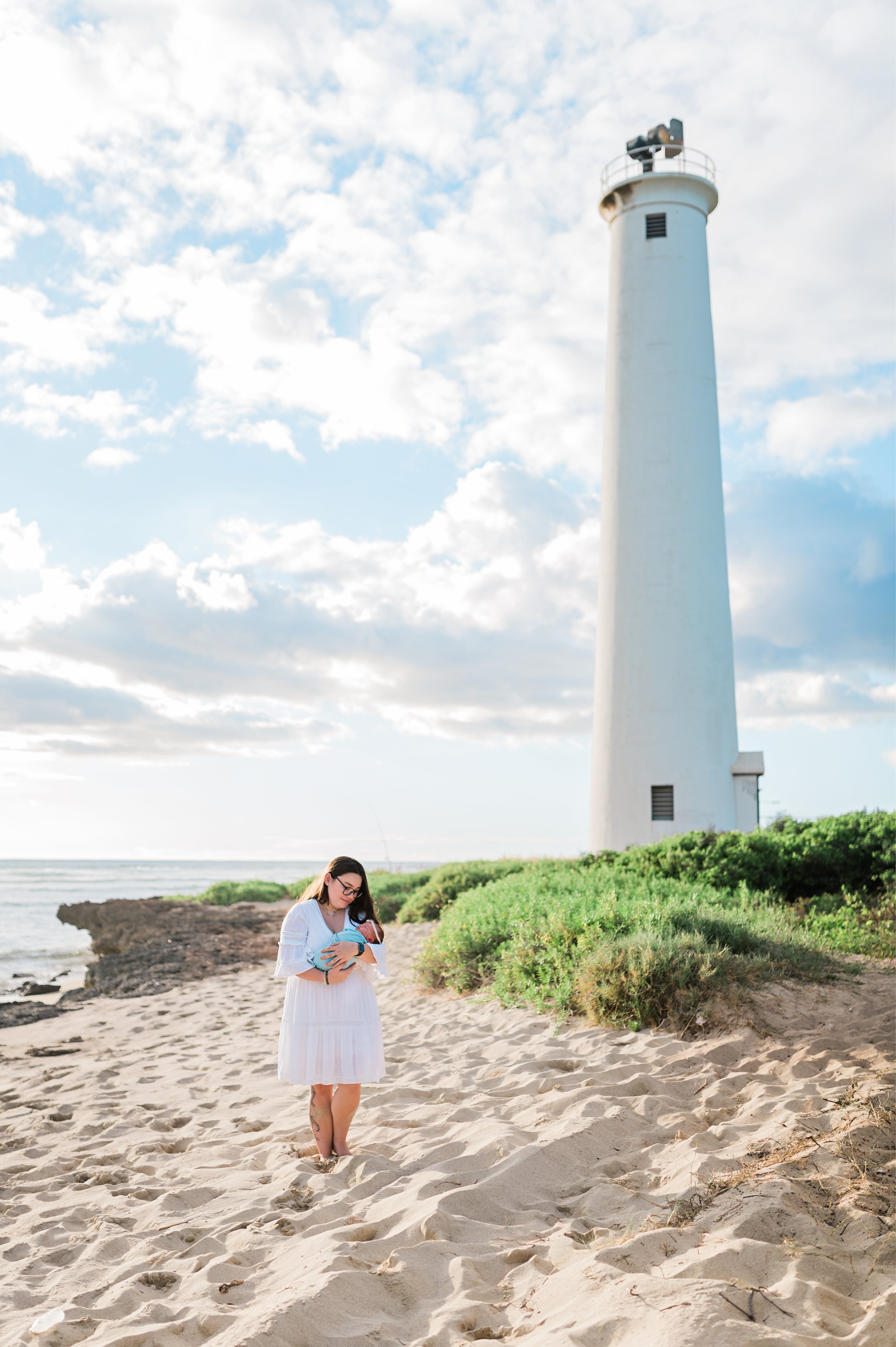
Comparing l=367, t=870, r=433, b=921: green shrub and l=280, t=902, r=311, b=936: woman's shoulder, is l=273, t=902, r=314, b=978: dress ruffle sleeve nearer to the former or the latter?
l=280, t=902, r=311, b=936: woman's shoulder

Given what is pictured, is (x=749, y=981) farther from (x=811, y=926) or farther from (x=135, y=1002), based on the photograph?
(x=135, y=1002)

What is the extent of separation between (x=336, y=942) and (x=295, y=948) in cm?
23

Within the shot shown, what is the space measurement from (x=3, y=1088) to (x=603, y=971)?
5.29 metres

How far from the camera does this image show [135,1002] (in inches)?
470

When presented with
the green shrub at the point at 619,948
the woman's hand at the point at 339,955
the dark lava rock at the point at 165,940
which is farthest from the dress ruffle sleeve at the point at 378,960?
the dark lava rock at the point at 165,940

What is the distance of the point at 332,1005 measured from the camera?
507 centimetres

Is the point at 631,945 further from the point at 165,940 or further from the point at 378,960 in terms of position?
the point at 165,940

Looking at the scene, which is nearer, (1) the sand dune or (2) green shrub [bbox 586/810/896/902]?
(1) the sand dune

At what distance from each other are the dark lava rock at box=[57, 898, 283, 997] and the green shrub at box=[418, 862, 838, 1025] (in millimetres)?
5238

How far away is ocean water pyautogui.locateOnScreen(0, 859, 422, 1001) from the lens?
1878 cm

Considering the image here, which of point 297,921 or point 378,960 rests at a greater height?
point 297,921

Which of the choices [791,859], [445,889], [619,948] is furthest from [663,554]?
[619,948]

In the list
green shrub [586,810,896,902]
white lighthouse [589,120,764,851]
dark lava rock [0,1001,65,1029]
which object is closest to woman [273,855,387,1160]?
dark lava rock [0,1001,65,1029]

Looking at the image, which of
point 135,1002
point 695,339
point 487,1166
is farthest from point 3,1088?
point 695,339
